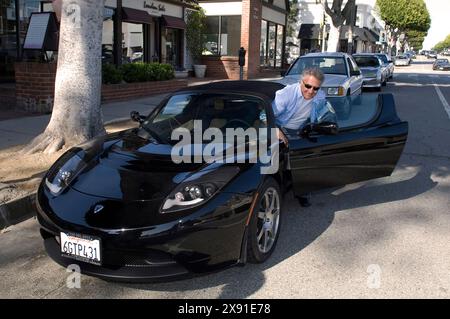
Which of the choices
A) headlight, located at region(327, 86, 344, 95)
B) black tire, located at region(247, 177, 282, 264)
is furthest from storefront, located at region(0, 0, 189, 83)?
black tire, located at region(247, 177, 282, 264)

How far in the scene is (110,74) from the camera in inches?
467

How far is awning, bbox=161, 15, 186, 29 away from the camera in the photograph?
18.6m

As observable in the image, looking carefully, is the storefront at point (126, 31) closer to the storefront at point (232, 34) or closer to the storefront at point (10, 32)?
the storefront at point (10, 32)

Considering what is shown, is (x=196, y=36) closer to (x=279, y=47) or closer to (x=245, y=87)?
(x=279, y=47)

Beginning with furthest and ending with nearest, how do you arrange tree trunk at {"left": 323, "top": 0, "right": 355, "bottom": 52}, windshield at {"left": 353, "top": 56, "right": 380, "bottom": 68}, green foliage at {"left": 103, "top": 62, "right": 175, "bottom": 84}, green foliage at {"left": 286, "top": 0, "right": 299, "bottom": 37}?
green foliage at {"left": 286, "top": 0, "right": 299, "bottom": 37} → tree trunk at {"left": 323, "top": 0, "right": 355, "bottom": 52} → windshield at {"left": 353, "top": 56, "right": 380, "bottom": 68} → green foliage at {"left": 103, "top": 62, "right": 175, "bottom": 84}

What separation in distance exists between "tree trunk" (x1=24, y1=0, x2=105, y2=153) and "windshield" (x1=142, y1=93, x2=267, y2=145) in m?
2.14

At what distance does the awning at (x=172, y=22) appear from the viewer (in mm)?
18641

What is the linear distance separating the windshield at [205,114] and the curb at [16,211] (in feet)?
4.73

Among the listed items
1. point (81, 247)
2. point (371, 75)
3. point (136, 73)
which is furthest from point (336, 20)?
point (81, 247)

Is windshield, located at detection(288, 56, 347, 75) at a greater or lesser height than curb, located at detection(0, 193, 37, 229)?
greater

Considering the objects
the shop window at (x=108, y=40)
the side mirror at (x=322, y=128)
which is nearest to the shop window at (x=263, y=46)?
the shop window at (x=108, y=40)

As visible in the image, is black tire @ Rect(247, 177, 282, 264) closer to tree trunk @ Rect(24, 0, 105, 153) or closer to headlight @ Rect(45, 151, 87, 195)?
headlight @ Rect(45, 151, 87, 195)

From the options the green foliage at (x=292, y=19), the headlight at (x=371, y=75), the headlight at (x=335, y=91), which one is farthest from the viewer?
the green foliage at (x=292, y=19)
